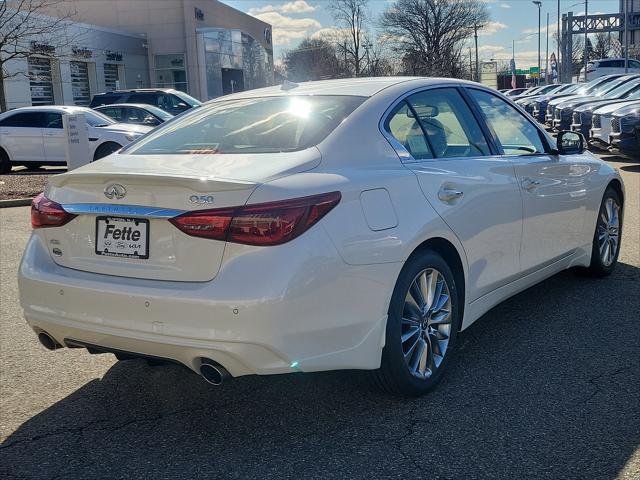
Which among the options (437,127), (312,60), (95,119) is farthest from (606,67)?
(437,127)

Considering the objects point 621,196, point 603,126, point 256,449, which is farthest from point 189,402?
point 603,126

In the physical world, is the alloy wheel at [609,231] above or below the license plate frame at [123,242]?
below

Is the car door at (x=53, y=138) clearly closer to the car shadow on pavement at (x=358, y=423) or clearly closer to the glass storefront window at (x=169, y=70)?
the car shadow on pavement at (x=358, y=423)

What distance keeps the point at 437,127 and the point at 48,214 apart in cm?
220

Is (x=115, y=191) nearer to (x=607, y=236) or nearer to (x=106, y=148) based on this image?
(x=607, y=236)

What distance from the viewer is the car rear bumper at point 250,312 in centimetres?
291

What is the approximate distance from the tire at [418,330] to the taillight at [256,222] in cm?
67

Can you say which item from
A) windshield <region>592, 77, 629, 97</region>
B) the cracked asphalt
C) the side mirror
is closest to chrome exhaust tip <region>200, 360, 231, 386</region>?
the cracked asphalt

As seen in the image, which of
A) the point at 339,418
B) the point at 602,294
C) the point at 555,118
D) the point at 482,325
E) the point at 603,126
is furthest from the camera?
the point at 555,118

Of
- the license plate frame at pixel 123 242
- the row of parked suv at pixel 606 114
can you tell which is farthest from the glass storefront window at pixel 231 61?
the license plate frame at pixel 123 242

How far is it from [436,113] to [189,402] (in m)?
2.18

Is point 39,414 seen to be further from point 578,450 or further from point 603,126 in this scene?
point 603,126

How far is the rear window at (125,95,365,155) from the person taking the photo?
354cm

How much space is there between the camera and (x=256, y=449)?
10.5 feet
